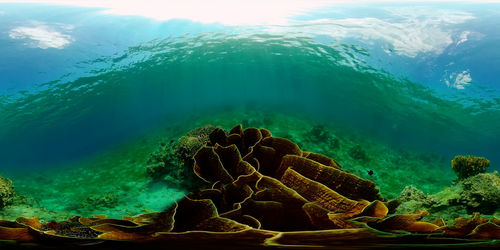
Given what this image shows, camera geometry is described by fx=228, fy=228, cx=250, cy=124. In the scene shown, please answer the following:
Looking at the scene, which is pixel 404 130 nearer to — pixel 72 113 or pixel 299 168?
pixel 299 168

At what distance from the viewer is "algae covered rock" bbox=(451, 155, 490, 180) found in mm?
2766

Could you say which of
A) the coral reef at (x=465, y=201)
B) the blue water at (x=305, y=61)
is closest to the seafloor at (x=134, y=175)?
the coral reef at (x=465, y=201)

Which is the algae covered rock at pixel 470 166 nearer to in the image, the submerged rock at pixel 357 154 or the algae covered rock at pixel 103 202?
the algae covered rock at pixel 103 202

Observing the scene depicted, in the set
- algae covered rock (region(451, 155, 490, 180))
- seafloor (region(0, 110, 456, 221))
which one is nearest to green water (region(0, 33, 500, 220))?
seafloor (region(0, 110, 456, 221))

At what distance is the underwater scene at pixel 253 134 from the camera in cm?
127

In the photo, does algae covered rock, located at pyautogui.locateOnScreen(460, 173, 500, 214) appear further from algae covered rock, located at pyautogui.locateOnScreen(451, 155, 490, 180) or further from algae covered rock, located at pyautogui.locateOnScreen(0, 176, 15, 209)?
algae covered rock, located at pyautogui.locateOnScreen(0, 176, 15, 209)

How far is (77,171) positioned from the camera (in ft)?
32.0

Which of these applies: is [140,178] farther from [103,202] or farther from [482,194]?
[482,194]

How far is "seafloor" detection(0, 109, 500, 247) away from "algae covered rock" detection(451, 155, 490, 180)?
0.68 meters

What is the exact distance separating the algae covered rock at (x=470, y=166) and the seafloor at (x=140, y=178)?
2.23 ft

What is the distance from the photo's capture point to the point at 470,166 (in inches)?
109

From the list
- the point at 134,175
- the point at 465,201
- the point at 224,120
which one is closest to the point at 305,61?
the point at 224,120

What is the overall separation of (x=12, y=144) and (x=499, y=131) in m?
45.6

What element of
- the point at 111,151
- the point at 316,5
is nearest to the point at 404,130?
the point at 316,5
